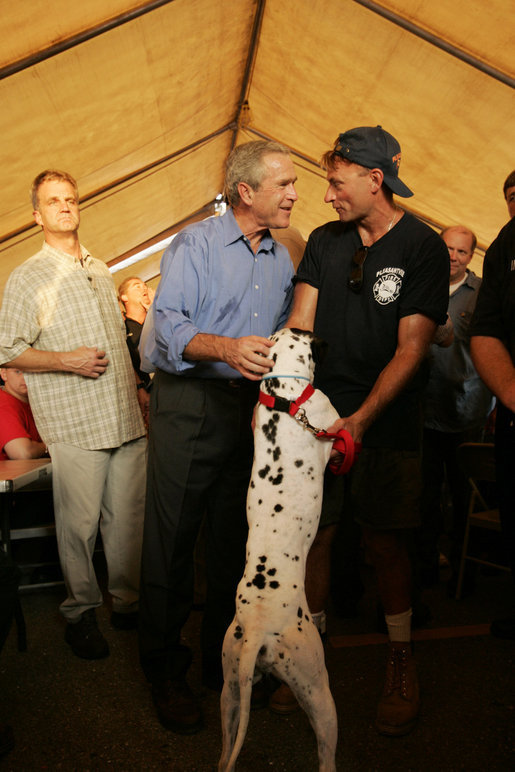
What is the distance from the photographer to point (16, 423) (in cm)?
375

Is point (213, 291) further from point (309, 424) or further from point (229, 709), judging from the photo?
point (229, 709)

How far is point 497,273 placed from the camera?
86.0 inches

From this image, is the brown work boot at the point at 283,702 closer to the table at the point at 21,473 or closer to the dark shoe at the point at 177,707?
the dark shoe at the point at 177,707

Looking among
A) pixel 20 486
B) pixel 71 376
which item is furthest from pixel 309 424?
pixel 71 376

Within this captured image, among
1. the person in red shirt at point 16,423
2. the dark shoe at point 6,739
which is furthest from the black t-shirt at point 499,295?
the person in red shirt at point 16,423

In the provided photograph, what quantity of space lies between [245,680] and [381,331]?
4.46 ft

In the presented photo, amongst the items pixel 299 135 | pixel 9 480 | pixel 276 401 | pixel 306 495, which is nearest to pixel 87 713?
pixel 9 480

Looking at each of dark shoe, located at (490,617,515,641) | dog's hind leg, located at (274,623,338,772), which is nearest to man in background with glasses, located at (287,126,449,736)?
dog's hind leg, located at (274,623,338,772)

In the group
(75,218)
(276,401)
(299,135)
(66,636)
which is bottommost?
(66,636)

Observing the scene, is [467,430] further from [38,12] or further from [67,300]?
[38,12]

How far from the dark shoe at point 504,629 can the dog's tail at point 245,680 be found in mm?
2123

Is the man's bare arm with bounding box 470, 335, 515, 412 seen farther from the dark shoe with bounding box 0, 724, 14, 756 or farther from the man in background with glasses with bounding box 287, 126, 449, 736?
the dark shoe with bounding box 0, 724, 14, 756

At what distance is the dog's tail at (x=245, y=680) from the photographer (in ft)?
5.17

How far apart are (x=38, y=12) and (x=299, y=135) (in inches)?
132
